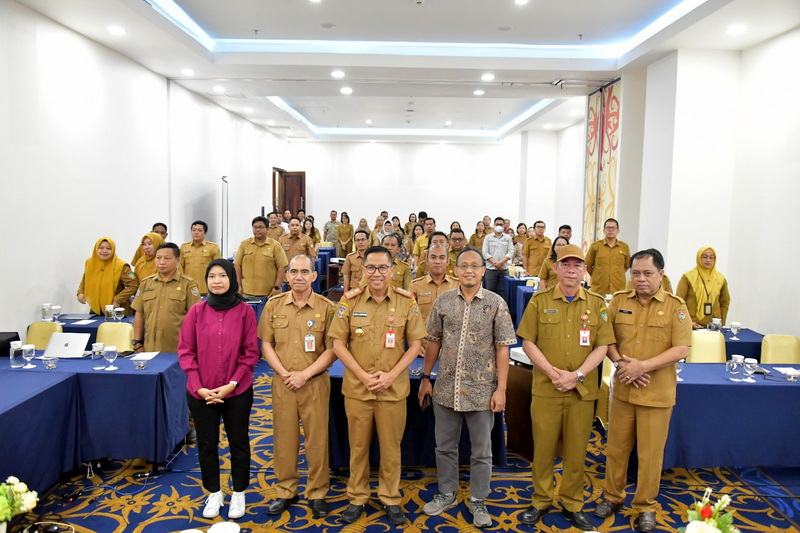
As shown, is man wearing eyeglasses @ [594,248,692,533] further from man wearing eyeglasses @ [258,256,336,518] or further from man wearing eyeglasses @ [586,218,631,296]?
man wearing eyeglasses @ [586,218,631,296]

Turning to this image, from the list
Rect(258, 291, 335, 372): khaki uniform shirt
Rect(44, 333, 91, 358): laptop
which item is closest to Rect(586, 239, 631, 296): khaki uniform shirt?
Rect(258, 291, 335, 372): khaki uniform shirt

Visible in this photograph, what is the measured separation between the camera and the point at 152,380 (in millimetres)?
3596

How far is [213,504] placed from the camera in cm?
327

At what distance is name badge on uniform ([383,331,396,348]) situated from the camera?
10.3ft

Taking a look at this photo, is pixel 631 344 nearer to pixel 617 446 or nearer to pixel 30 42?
pixel 617 446

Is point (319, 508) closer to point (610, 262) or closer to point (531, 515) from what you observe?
point (531, 515)

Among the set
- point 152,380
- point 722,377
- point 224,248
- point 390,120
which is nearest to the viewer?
point 152,380

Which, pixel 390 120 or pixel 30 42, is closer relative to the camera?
pixel 30 42

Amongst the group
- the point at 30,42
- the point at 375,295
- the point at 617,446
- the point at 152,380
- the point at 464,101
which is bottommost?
the point at 617,446

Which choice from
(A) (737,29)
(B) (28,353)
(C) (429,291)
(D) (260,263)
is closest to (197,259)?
(D) (260,263)

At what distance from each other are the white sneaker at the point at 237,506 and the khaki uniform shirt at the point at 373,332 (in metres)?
0.92

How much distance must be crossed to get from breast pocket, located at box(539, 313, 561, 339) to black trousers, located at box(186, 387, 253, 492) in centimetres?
180

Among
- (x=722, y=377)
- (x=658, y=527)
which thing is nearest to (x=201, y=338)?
(x=658, y=527)

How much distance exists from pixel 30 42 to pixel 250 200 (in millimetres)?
8350
